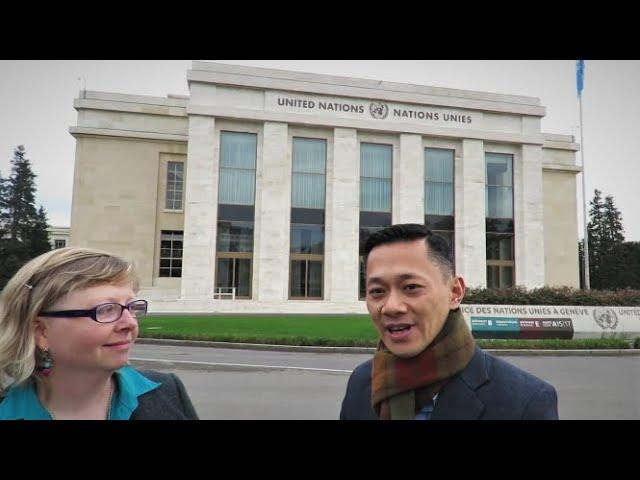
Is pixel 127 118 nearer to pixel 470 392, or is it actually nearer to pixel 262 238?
pixel 262 238

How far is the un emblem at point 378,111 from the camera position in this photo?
3438 centimetres

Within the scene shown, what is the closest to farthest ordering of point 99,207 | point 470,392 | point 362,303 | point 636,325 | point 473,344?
point 470,392
point 473,344
point 636,325
point 362,303
point 99,207

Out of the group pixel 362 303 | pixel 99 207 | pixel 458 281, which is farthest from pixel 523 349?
pixel 99 207

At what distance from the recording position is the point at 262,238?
31.8 metres

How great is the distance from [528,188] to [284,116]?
65.2 feet

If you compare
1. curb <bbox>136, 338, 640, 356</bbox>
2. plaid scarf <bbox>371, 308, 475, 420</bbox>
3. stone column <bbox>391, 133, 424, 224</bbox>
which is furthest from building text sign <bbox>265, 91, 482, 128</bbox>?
plaid scarf <bbox>371, 308, 475, 420</bbox>

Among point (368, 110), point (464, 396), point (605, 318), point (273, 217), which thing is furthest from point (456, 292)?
point (368, 110)

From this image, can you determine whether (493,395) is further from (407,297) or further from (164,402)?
(164,402)

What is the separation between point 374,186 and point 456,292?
109 ft

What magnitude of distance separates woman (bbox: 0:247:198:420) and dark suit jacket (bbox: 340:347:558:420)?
129 centimetres

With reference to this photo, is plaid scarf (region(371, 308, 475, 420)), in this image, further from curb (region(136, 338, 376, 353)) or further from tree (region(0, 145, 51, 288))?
tree (region(0, 145, 51, 288))

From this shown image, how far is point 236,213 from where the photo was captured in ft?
107

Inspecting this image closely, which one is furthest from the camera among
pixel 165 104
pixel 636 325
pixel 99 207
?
pixel 165 104

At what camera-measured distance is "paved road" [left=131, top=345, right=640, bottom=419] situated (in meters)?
6.37
